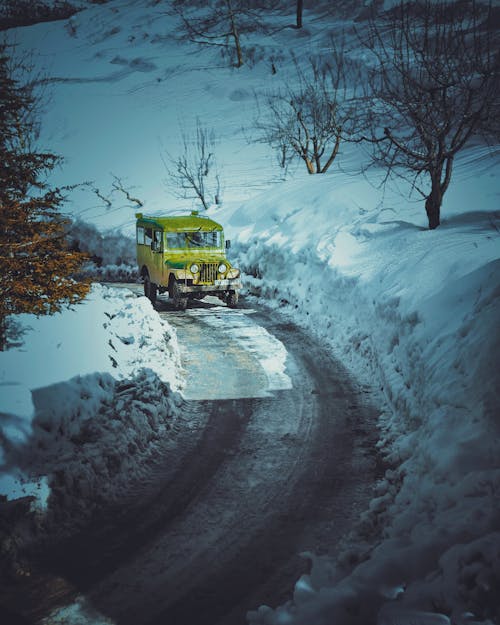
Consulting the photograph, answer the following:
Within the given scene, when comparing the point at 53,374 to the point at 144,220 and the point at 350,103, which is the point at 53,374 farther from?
the point at 350,103

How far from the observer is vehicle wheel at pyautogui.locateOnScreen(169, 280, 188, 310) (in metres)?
14.8

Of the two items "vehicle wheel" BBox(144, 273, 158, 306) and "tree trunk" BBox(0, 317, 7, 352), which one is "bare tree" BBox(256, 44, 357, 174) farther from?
"tree trunk" BBox(0, 317, 7, 352)

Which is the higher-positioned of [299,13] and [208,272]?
[299,13]

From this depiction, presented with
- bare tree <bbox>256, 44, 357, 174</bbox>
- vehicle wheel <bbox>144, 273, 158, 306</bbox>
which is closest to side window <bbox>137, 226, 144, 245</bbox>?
vehicle wheel <bbox>144, 273, 158, 306</bbox>

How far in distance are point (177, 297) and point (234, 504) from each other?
9.65 m

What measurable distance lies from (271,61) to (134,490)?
41.3 metres

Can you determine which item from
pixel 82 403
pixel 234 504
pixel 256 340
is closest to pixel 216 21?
pixel 256 340

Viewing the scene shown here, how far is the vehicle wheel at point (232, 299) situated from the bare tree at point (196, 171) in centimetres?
1197

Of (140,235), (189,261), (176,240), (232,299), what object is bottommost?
(232,299)

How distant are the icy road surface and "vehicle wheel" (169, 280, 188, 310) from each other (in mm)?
5109

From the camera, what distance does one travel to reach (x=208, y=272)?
14961mm

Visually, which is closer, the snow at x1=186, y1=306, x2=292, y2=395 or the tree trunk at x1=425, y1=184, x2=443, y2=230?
the snow at x1=186, y1=306, x2=292, y2=395

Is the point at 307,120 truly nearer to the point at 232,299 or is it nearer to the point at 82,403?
the point at 232,299

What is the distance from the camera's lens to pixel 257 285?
17703mm
